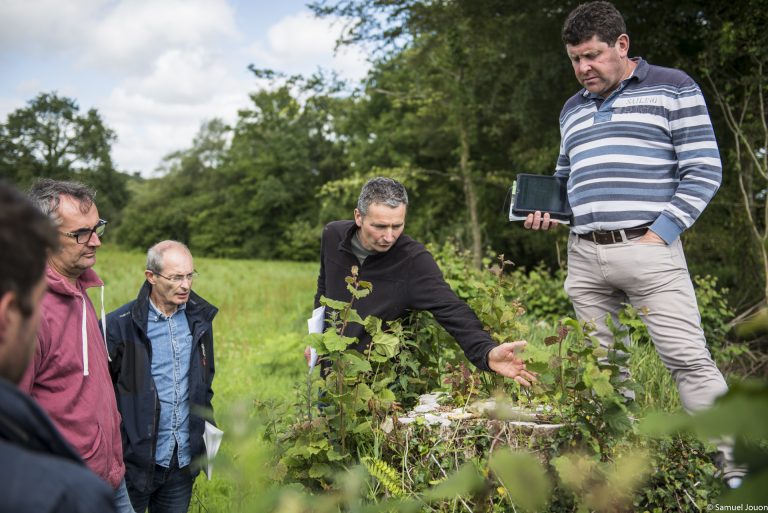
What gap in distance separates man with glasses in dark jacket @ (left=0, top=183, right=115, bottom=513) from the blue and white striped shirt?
2734 mm

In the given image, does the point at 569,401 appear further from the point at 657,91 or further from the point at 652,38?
the point at 652,38

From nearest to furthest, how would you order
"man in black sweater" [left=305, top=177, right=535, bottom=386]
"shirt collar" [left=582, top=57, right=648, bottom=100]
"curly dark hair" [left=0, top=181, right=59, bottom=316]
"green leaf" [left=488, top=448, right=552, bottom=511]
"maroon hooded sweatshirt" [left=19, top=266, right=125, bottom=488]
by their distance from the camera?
1. "green leaf" [left=488, top=448, right=552, bottom=511]
2. "curly dark hair" [left=0, top=181, right=59, bottom=316]
3. "maroon hooded sweatshirt" [left=19, top=266, right=125, bottom=488]
4. "shirt collar" [left=582, top=57, right=648, bottom=100]
5. "man in black sweater" [left=305, top=177, right=535, bottom=386]

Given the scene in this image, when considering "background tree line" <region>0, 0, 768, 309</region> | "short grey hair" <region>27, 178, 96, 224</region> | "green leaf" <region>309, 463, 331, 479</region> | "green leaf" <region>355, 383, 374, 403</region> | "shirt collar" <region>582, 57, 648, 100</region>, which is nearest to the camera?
"short grey hair" <region>27, 178, 96, 224</region>

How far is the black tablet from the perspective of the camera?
11.5 ft

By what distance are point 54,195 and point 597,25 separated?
2.65 metres

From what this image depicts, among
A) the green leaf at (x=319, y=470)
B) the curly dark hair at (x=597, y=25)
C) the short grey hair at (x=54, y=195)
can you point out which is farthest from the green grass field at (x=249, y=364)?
the curly dark hair at (x=597, y=25)

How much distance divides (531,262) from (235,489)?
16.5 m

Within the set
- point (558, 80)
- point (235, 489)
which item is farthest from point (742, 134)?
point (235, 489)

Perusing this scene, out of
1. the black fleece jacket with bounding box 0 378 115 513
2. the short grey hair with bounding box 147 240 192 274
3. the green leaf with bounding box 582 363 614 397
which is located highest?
the short grey hair with bounding box 147 240 192 274

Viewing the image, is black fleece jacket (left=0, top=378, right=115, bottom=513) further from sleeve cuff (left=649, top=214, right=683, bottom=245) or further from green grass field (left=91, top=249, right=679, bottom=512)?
Answer: sleeve cuff (left=649, top=214, right=683, bottom=245)

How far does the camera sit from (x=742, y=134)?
779 cm

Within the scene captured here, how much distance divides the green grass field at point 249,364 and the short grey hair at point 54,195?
3.65ft

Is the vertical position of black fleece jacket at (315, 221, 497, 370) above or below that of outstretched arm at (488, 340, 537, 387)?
above

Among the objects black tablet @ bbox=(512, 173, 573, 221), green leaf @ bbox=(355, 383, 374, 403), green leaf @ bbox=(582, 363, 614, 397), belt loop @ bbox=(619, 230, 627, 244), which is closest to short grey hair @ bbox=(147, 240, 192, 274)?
green leaf @ bbox=(355, 383, 374, 403)
